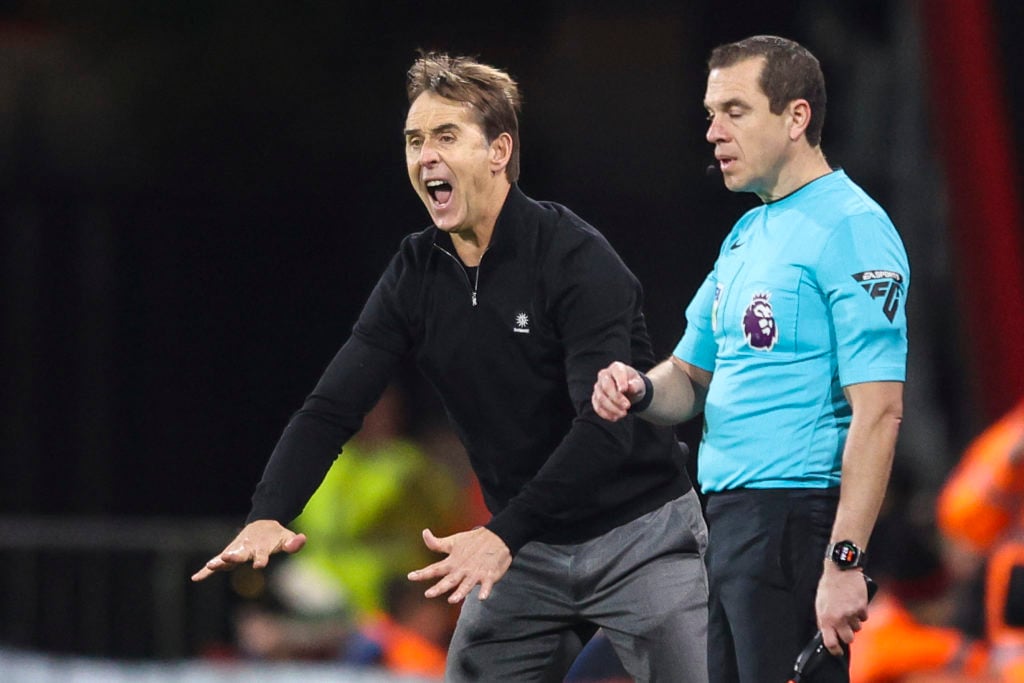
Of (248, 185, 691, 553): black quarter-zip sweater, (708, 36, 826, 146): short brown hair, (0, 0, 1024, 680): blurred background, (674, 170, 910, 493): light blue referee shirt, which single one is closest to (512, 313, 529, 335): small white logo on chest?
(248, 185, 691, 553): black quarter-zip sweater

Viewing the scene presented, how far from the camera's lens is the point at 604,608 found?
384 centimetres

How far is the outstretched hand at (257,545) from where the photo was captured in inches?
142

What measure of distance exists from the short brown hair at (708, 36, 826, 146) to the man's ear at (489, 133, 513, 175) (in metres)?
0.49

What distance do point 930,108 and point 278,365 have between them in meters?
4.54

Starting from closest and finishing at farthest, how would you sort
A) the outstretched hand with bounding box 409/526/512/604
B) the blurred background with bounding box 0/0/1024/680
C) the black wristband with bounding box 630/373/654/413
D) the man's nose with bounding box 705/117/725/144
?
the outstretched hand with bounding box 409/526/512/604 → the black wristband with bounding box 630/373/654/413 → the man's nose with bounding box 705/117/725/144 → the blurred background with bounding box 0/0/1024/680

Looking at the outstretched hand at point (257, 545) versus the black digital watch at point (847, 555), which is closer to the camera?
the black digital watch at point (847, 555)

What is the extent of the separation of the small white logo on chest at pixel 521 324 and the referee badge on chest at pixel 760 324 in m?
0.47

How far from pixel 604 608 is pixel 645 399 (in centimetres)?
54

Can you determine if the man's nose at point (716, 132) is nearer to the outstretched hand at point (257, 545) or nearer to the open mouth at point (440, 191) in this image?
the open mouth at point (440, 191)

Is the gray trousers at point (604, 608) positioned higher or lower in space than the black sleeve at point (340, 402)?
lower

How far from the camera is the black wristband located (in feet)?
11.6

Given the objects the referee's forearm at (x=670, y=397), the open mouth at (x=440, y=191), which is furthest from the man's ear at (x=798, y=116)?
the open mouth at (x=440, y=191)

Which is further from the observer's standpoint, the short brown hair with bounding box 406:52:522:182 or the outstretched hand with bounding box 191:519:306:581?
the short brown hair with bounding box 406:52:522:182

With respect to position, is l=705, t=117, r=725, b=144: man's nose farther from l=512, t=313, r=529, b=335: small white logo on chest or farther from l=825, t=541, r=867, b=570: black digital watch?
l=825, t=541, r=867, b=570: black digital watch
